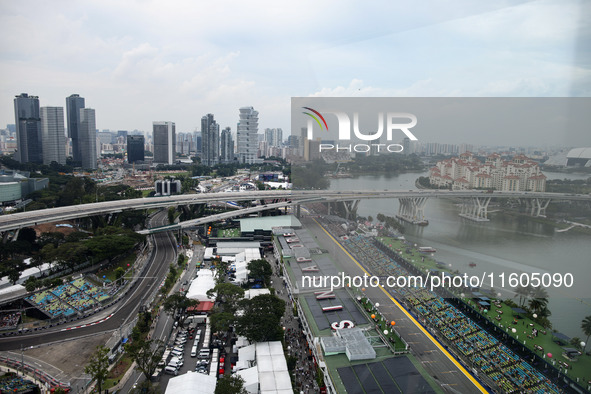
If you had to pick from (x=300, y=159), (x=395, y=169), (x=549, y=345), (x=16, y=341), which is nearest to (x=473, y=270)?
(x=549, y=345)

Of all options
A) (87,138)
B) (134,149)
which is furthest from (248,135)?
(87,138)

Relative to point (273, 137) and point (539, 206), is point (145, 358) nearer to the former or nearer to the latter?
point (539, 206)

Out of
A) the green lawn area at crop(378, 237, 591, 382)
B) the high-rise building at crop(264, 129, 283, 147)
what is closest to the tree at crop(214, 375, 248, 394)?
the green lawn area at crop(378, 237, 591, 382)

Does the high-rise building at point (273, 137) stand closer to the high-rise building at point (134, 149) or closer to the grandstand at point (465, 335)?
the high-rise building at point (134, 149)

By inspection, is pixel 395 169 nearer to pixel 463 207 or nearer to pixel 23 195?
pixel 463 207

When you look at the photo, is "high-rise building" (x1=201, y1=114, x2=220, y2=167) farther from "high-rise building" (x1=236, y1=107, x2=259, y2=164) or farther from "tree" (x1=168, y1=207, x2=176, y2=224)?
"tree" (x1=168, y1=207, x2=176, y2=224)

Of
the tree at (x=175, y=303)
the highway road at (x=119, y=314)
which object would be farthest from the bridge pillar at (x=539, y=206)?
the highway road at (x=119, y=314)
